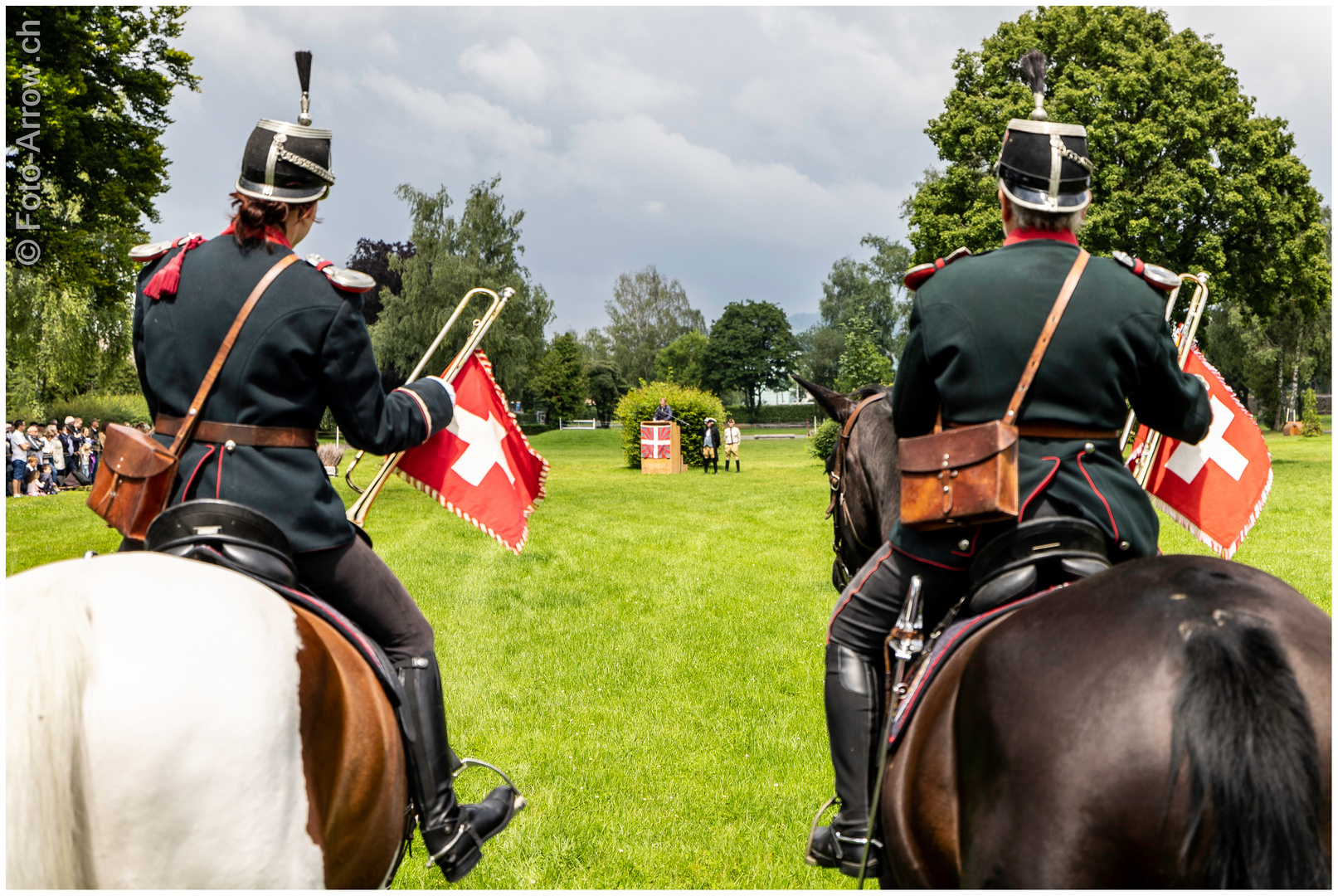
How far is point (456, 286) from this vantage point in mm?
39812

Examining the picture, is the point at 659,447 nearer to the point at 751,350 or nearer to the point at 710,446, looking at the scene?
the point at 710,446

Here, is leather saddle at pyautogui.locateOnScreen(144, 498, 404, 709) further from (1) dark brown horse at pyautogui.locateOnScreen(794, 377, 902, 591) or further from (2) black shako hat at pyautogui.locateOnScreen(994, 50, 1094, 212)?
(2) black shako hat at pyautogui.locateOnScreen(994, 50, 1094, 212)

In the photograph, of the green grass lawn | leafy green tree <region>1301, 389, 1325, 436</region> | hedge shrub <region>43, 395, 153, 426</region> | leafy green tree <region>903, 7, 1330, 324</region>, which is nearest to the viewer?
the green grass lawn

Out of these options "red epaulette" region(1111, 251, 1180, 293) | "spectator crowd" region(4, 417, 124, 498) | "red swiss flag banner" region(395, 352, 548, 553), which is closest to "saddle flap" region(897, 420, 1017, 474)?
"red epaulette" region(1111, 251, 1180, 293)

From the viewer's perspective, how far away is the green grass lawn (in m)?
4.82

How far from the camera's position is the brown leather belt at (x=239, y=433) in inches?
114

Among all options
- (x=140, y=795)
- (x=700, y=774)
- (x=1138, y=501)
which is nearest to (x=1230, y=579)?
(x=1138, y=501)

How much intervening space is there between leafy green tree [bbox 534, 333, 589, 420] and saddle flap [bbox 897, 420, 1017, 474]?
70695 millimetres

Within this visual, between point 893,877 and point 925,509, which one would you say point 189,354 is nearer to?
point 925,509

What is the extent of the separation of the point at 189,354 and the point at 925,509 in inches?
91.5

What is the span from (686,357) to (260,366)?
10000 cm

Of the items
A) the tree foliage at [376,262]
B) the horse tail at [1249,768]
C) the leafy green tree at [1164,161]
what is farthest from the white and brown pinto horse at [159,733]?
the tree foliage at [376,262]

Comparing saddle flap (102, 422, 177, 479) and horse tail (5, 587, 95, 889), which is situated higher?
saddle flap (102, 422, 177, 479)

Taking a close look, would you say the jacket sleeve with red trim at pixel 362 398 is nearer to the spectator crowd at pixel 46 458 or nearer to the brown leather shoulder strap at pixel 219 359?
the brown leather shoulder strap at pixel 219 359
